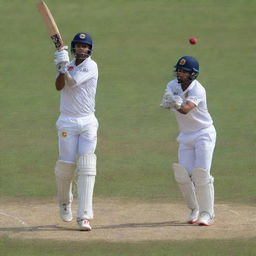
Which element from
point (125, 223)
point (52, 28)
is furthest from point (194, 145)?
point (52, 28)

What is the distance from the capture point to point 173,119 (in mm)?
15281

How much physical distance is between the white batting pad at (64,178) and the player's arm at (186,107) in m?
1.25

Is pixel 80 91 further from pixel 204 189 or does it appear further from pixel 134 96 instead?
pixel 134 96

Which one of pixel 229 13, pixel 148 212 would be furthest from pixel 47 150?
pixel 229 13

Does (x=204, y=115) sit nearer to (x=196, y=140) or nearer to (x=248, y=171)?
(x=196, y=140)

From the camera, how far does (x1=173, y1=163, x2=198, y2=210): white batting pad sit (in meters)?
9.81

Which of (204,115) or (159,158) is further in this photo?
(159,158)

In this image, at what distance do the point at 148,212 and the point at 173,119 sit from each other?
16.8 feet

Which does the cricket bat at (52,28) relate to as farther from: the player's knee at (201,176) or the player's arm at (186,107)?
the player's knee at (201,176)

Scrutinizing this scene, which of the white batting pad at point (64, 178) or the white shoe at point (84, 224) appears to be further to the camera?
the white batting pad at point (64, 178)

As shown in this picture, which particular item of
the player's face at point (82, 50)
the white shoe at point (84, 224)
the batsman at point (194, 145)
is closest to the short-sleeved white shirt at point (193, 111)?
the batsman at point (194, 145)

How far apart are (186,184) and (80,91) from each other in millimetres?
1477

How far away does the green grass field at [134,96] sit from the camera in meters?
11.3

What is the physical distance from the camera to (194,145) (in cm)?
986
